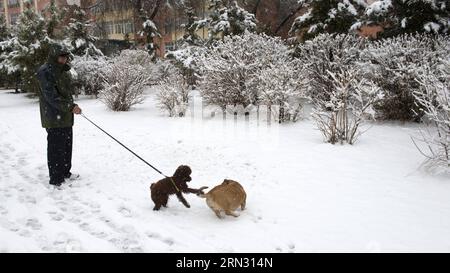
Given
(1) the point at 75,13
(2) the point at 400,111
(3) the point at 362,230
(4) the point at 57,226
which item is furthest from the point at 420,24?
(1) the point at 75,13

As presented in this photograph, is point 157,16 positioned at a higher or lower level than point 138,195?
higher

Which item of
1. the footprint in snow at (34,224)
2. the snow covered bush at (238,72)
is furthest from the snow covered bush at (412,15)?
the footprint in snow at (34,224)

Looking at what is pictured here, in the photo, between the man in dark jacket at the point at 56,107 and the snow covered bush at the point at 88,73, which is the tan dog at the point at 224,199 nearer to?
the man in dark jacket at the point at 56,107

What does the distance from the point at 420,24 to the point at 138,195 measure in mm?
9912

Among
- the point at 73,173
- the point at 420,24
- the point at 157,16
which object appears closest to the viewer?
the point at 73,173

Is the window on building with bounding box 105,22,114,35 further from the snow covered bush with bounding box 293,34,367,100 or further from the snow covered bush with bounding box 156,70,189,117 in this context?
the snow covered bush with bounding box 293,34,367,100

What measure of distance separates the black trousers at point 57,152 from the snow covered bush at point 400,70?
6.53 metres

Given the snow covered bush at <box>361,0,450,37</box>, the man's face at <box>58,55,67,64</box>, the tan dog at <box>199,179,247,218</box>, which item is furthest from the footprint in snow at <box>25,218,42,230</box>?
the snow covered bush at <box>361,0,450,37</box>

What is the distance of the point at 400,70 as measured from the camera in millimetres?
8492

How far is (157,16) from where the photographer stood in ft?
87.9

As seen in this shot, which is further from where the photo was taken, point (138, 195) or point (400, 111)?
point (400, 111)

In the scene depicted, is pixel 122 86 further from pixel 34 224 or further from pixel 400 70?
pixel 34 224

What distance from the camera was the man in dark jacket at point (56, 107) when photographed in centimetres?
516
